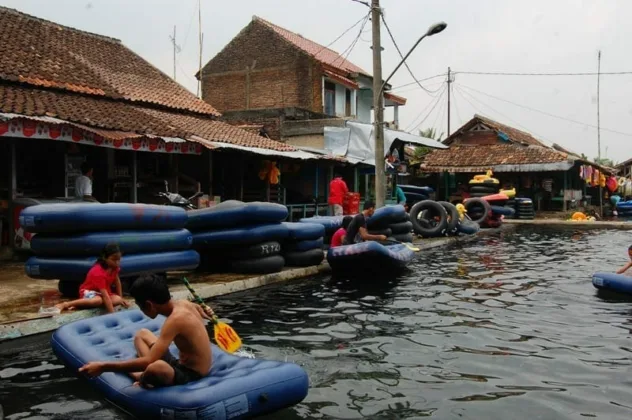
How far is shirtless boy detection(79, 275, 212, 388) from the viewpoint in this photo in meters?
4.50

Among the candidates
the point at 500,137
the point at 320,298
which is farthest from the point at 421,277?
the point at 500,137

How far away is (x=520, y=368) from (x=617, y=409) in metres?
1.16

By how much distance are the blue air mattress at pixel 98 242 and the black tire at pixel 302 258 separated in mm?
3400

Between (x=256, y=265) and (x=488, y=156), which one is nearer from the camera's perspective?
(x=256, y=265)

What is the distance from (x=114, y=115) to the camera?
46.1ft

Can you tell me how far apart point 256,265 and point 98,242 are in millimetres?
3354

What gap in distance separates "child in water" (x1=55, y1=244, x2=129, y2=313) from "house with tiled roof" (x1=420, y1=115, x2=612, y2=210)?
1080 inches

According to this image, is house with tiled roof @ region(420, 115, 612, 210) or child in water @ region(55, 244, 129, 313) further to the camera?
house with tiled roof @ region(420, 115, 612, 210)

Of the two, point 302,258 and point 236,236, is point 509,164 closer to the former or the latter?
point 302,258

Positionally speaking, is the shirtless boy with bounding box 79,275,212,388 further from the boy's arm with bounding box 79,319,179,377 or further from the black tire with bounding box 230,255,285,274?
the black tire with bounding box 230,255,285,274

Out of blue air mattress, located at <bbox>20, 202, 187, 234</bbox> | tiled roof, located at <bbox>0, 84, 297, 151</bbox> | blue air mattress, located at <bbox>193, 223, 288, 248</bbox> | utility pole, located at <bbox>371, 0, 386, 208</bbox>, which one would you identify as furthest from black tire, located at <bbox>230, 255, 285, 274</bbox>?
utility pole, located at <bbox>371, 0, 386, 208</bbox>

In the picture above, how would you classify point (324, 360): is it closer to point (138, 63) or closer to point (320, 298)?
point (320, 298)

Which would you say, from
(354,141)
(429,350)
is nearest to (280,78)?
(354,141)

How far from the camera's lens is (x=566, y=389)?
5.35 m
